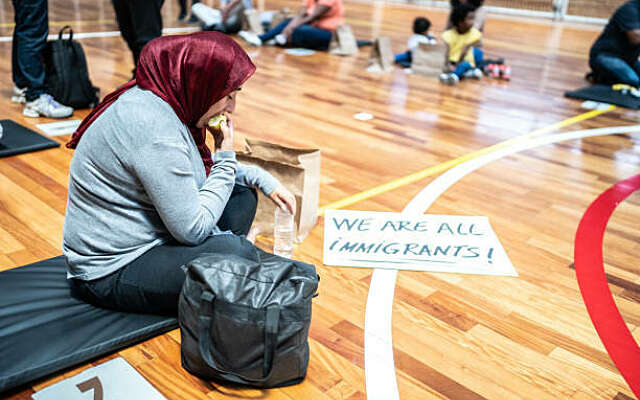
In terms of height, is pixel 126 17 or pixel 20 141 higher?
pixel 126 17

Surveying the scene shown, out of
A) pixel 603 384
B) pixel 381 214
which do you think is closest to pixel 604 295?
pixel 603 384

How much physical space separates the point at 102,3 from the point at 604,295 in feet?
35.5

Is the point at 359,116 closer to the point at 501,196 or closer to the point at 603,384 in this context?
the point at 501,196

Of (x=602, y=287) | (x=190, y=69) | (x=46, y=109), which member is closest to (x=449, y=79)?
(x=46, y=109)

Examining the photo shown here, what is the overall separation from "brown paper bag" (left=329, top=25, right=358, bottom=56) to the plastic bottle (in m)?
5.02

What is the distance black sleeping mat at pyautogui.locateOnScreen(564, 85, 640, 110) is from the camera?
18.3 feet

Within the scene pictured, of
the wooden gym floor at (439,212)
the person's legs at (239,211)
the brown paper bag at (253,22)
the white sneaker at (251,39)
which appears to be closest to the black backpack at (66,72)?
the wooden gym floor at (439,212)

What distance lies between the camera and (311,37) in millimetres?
7395

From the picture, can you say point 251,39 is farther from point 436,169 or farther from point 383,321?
point 383,321

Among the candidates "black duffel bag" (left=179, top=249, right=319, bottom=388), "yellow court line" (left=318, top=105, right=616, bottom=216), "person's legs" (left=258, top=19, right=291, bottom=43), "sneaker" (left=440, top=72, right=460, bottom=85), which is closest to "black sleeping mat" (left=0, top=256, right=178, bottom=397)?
"black duffel bag" (left=179, top=249, right=319, bottom=388)

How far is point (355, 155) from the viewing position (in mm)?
3924

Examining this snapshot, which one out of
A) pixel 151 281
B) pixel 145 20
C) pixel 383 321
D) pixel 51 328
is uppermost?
pixel 145 20

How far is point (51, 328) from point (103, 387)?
0.30 meters

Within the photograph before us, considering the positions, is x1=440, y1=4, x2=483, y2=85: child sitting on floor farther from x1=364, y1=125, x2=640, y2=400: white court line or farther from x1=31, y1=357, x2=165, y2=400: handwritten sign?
x1=31, y1=357, x2=165, y2=400: handwritten sign
